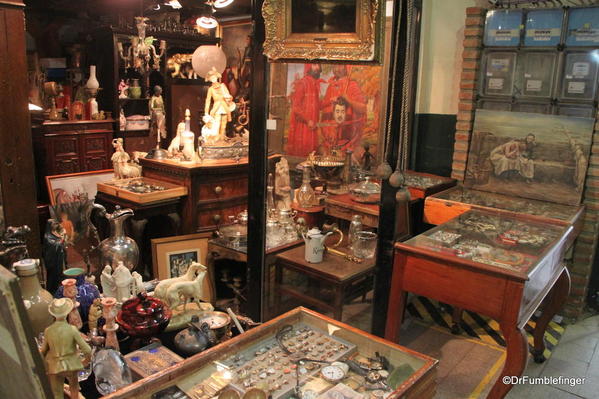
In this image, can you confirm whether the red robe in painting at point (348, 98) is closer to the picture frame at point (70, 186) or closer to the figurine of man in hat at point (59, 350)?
the figurine of man in hat at point (59, 350)

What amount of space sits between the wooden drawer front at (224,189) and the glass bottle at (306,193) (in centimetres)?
107

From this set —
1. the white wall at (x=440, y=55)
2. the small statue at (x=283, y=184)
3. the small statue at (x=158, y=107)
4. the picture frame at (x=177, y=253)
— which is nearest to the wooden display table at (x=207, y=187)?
the picture frame at (x=177, y=253)

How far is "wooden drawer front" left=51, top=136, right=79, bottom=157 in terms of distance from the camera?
618cm

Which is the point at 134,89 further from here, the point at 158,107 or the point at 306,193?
the point at 306,193

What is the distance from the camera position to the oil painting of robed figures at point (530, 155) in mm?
3852

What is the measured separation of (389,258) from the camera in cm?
298

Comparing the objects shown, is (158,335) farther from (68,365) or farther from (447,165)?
(447,165)

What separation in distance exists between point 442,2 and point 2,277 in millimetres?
4346

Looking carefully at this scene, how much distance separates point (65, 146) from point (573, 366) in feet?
19.1

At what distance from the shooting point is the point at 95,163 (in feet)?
21.8

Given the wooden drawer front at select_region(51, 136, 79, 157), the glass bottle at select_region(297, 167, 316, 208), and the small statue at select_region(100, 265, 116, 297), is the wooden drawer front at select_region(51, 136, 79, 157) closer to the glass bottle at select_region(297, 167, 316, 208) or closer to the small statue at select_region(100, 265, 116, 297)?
the glass bottle at select_region(297, 167, 316, 208)

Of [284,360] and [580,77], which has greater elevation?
[580,77]

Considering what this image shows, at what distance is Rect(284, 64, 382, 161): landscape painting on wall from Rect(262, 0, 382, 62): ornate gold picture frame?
0.34 metres

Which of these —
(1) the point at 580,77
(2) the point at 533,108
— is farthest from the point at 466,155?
(1) the point at 580,77
